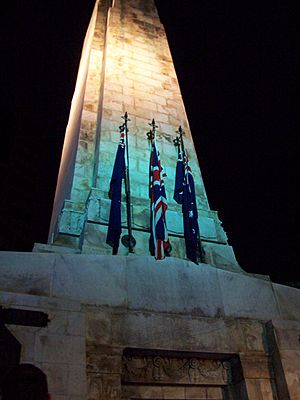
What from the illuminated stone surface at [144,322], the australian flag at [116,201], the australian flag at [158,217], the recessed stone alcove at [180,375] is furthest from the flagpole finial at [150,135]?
the recessed stone alcove at [180,375]

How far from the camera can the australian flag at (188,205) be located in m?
9.05

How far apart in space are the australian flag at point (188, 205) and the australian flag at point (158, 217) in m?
0.62

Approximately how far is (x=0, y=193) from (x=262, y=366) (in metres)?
28.4

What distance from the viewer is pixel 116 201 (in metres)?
9.42

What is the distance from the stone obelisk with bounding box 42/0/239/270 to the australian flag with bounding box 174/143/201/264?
57 cm

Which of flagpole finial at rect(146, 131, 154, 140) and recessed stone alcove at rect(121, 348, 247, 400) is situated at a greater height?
flagpole finial at rect(146, 131, 154, 140)

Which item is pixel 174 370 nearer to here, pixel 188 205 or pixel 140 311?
pixel 140 311

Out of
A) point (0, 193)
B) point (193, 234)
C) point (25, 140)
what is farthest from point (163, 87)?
point (25, 140)

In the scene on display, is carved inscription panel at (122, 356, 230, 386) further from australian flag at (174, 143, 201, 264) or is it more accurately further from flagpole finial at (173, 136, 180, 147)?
flagpole finial at (173, 136, 180, 147)

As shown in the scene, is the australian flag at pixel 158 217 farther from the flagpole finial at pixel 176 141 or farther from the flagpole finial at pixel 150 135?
the flagpole finial at pixel 176 141

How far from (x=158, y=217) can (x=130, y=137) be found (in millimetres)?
4557

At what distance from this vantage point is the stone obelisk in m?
9.91

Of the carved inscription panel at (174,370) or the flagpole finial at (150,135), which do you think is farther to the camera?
the flagpole finial at (150,135)

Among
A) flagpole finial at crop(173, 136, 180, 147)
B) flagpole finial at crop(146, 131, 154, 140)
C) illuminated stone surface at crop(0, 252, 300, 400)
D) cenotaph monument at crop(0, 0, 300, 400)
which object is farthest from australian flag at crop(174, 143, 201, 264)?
flagpole finial at crop(146, 131, 154, 140)
